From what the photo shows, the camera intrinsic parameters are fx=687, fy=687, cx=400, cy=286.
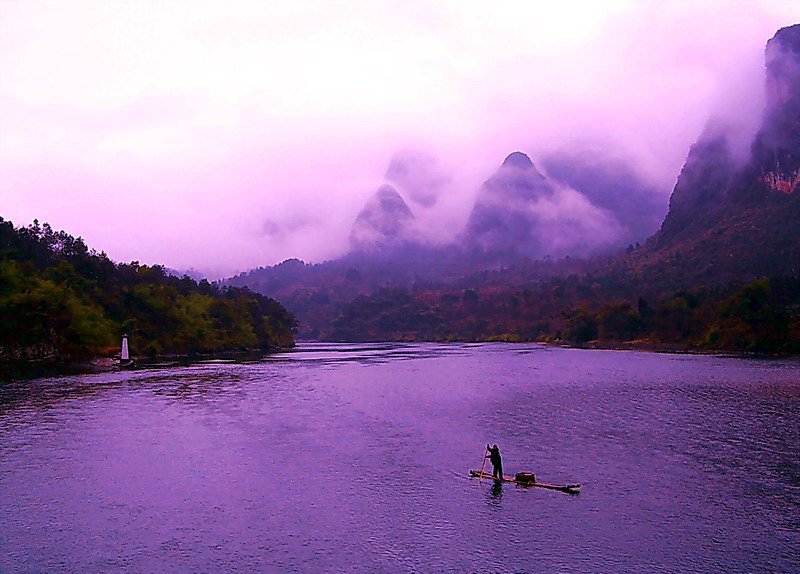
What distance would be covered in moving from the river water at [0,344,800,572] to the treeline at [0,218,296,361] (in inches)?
1207

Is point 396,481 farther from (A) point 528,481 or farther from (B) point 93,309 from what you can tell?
(B) point 93,309

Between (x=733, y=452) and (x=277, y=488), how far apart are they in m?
27.1

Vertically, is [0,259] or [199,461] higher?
[0,259]

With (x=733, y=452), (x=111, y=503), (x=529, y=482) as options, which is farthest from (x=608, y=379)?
(x=111, y=503)

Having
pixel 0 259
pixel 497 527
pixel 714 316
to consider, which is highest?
Answer: pixel 0 259

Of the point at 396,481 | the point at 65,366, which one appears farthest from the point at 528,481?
the point at 65,366

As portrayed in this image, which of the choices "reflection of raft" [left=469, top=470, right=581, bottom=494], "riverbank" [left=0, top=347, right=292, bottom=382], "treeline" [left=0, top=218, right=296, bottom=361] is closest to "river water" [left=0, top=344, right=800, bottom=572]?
"reflection of raft" [left=469, top=470, right=581, bottom=494]

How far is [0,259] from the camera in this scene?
10631 centimetres

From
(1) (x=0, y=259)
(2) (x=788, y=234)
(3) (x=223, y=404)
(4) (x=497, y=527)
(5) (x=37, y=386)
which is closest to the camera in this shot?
(4) (x=497, y=527)

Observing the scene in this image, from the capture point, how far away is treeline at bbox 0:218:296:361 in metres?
96.5

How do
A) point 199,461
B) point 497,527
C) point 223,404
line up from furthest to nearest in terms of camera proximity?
point 223,404 → point 199,461 → point 497,527

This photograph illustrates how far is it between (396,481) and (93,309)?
9477 cm

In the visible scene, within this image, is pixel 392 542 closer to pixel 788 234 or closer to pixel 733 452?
pixel 733 452

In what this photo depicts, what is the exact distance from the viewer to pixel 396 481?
3619 cm
